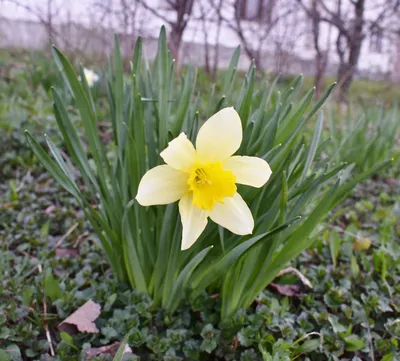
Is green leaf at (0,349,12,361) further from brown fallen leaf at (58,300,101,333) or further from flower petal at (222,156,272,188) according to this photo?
flower petal at (222,156,272,188)

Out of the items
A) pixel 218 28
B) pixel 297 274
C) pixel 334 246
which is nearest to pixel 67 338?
pixel 297 274

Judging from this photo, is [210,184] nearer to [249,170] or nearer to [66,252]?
[249,170]

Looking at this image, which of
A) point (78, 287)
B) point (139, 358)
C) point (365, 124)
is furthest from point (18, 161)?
point (365, 124)

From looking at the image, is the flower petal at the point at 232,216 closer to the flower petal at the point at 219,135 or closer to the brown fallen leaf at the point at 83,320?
the flower petal at the point at 219,135

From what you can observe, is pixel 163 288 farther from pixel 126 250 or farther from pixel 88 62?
pixel 88 62

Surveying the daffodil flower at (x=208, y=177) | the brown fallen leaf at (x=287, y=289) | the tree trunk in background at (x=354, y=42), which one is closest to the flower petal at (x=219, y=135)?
the daffodil flower at (x=208, y=177)
